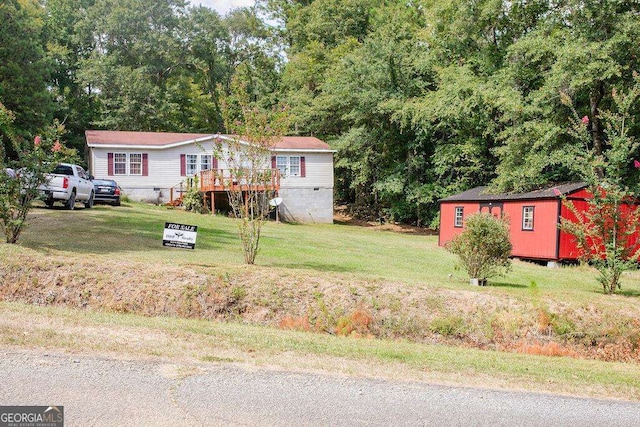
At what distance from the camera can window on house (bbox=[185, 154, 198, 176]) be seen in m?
35.6

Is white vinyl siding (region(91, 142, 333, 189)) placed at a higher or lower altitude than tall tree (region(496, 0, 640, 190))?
lower

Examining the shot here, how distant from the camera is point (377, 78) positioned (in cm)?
3900

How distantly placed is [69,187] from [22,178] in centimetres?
973

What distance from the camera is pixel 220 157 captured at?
12.9 metres

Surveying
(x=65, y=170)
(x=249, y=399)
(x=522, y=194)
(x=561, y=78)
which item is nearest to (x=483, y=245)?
(x=249, y=399)

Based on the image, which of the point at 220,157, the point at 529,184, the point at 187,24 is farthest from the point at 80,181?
the point at 187,24

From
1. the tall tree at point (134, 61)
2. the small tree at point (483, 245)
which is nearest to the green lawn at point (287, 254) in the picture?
the small tree at point (483, 245)

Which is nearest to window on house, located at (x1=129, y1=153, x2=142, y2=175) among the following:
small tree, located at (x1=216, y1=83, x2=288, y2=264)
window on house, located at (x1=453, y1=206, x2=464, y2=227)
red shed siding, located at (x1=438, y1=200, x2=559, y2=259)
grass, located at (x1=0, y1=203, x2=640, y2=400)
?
window on house, located at (x1=453, y1=206, x2=464, y2=227)

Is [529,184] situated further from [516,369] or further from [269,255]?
[516,369]

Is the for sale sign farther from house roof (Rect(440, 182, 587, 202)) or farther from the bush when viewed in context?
the bush

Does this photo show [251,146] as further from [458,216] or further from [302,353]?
[458,216]

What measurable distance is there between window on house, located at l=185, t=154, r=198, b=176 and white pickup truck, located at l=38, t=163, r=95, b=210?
11.3 meters

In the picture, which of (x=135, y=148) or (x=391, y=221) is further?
(x=391, y=221)

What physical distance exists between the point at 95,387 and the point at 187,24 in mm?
50300
